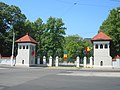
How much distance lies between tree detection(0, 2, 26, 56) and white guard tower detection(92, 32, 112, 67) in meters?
23.1

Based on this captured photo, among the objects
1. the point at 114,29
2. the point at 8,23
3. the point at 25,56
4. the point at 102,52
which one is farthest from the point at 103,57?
the point at 8,23

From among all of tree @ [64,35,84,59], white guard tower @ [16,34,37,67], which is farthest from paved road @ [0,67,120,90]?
tree @ [64,35,84,59]

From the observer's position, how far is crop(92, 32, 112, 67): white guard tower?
177ft

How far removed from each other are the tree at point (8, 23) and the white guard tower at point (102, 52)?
2313 cm

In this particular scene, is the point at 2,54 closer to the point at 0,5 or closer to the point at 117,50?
the point at 0,5

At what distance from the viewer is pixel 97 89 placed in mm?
14070

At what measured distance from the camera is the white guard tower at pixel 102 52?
54.0 metres

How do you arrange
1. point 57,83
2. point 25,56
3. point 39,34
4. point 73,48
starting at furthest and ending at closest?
point 73,48 → point 39,34 → point 25,56 → point 57,83

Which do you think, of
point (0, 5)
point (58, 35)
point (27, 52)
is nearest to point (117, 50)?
point (58, 35)

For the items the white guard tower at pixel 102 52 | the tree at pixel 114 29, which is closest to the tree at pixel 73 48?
the tree at pixel 114 29

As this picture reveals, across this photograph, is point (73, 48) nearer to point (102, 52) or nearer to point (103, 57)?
point (102, 52)

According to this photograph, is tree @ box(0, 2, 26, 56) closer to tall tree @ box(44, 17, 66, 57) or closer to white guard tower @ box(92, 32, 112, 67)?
tall tree @ box(44, 17, 66, 57)

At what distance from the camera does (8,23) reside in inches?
2717

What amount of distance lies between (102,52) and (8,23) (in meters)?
27.8
